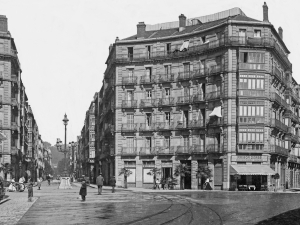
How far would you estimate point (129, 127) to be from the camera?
221 ft

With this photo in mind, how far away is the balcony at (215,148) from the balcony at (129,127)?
1082cm

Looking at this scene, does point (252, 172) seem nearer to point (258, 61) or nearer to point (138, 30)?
point (258, 61)

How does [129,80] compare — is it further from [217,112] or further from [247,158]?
[247,158]

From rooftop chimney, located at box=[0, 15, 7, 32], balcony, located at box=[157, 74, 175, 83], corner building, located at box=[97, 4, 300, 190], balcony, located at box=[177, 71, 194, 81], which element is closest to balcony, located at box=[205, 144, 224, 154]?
corner building, located at box=[97, 4, 300, 190]

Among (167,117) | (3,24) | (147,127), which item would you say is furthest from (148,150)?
(3,24)

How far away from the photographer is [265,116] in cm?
5831

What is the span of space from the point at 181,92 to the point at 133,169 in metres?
11.7

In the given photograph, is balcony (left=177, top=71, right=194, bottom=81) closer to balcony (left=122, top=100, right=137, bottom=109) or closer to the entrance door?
balcony (left=122, top=100, right=137, bottom=109)

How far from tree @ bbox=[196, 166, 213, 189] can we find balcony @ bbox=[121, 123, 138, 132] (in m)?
11.3

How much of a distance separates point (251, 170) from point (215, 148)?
16.2 ft

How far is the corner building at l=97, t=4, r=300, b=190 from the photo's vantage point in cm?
5828

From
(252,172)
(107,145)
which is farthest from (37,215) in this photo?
(107,145)

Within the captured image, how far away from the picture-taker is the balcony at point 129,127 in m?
67.1

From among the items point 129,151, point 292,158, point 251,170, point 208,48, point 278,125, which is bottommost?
point 251,170
